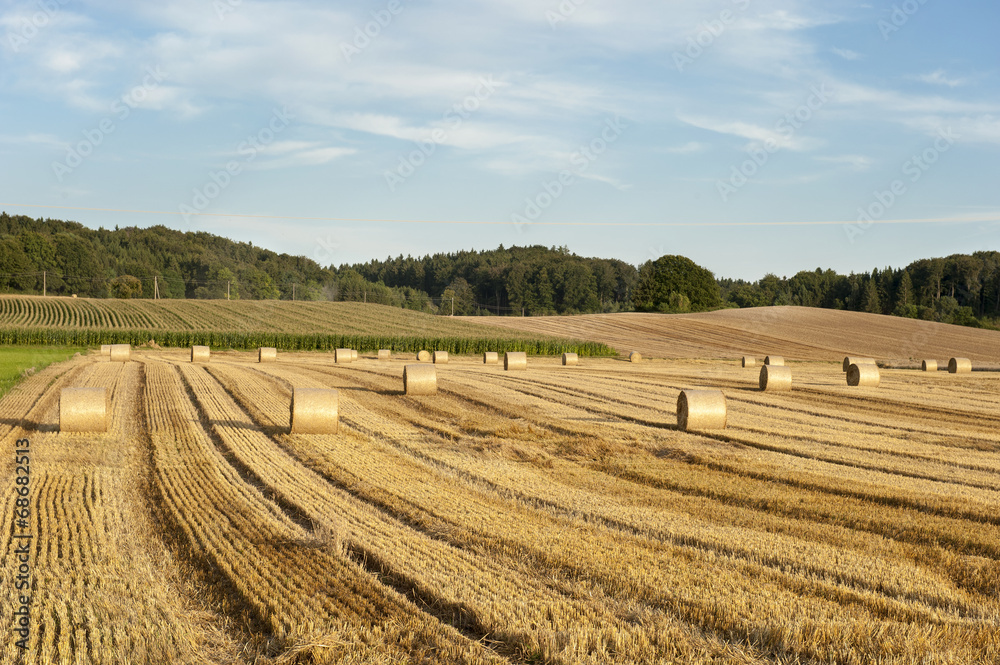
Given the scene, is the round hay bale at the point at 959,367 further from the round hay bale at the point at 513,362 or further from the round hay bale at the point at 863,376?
the round hay bale at the point at 513,362

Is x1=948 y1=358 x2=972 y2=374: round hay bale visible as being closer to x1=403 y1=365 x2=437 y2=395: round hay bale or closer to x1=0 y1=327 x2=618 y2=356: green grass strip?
x1=0 y1=327 x2=618 y2=356: green grass strip

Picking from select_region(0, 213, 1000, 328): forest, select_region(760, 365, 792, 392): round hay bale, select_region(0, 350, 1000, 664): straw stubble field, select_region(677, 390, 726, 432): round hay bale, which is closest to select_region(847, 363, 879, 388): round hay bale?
select_region(760, 365, 792, 392): round hay bale

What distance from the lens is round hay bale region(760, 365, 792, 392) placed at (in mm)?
20953

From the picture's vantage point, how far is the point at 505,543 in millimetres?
6602

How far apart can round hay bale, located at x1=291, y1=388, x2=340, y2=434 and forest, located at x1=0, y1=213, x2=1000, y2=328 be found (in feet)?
213

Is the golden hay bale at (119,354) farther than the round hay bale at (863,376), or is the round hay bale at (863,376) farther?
the golden hay bale at (119,354)

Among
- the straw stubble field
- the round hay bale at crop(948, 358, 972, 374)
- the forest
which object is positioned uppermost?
the forest

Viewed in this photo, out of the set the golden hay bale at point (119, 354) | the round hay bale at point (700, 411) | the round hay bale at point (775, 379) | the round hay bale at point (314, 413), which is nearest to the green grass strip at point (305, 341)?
the golden hay bale at point (119, 354)

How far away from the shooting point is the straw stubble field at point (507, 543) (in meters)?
4.77

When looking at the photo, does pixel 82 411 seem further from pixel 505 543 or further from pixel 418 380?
pixel 505 543

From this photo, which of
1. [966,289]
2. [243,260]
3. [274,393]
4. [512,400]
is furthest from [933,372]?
[243,260]

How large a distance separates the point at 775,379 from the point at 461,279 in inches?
4159

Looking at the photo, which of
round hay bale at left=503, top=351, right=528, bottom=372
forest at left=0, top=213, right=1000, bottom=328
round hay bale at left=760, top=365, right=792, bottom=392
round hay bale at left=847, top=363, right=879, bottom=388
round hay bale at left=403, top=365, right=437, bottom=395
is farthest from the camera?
forest at left=0, top=213, right=1000, bottom=328

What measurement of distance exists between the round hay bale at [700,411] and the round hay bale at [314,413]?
5.70m
